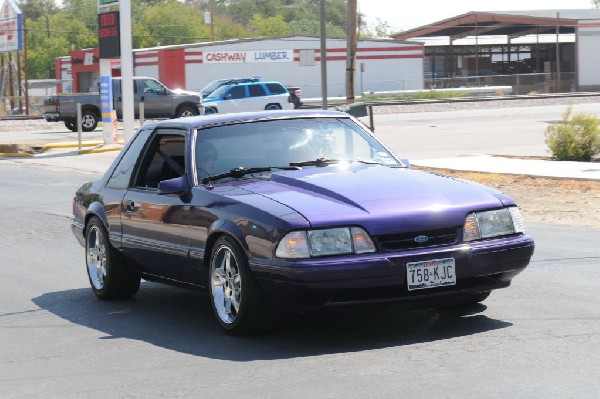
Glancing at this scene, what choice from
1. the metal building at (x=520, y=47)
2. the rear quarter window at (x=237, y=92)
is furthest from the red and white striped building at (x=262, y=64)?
the rear quarter window at (x=237, y=92)

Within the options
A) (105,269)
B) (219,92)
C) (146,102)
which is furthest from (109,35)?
(105,269)

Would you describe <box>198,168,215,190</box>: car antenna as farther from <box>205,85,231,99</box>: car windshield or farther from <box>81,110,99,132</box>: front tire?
<box>205,85,231,99</box>: car windshield

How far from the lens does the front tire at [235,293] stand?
23.6 ft

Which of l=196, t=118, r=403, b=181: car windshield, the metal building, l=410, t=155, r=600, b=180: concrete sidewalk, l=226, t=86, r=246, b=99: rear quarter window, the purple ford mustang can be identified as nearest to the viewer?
the purple ford mustang

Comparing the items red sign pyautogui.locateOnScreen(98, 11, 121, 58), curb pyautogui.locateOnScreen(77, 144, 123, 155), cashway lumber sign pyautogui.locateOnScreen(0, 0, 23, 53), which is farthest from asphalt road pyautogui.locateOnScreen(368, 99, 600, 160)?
cashway lumber sign pyautogui.locateOnScreen(0, 0, 23, 53)

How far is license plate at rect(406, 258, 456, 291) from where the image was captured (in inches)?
275

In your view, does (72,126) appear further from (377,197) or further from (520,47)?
(520,47)

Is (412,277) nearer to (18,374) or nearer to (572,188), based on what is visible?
(18,374)

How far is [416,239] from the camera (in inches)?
278

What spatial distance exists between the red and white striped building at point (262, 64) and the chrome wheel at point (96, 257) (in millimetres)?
62842

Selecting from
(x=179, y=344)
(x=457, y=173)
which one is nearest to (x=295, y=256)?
(x=179, y=344)

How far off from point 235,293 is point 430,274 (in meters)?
1.29

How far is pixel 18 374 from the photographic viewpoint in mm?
6855

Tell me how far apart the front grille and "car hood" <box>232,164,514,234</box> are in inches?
1.6
